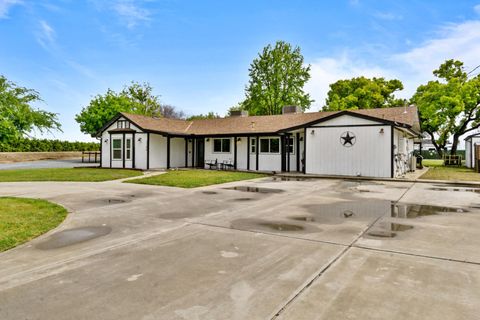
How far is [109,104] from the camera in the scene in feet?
112

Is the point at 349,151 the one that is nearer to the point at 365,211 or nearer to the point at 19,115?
the point at 365,211

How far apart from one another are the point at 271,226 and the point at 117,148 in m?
18.2

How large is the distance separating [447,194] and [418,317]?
9.42m

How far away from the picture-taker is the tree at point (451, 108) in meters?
27.0

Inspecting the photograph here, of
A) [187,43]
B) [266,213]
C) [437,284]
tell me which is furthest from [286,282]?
[187,43]

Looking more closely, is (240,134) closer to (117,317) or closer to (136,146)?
(136,146)

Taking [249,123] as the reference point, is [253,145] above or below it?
below

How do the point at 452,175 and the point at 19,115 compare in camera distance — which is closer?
the point at 19,115

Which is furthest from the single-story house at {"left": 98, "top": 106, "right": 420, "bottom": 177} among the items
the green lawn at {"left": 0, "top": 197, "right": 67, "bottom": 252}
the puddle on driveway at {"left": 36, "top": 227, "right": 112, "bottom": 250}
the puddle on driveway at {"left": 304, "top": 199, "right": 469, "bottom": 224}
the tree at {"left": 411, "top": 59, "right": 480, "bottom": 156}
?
the puddle on driveway at {"left": 36, "top": 227, "right": 112, "bottom": 250}

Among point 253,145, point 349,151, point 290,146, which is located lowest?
point 349,151

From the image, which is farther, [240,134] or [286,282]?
[240,134]

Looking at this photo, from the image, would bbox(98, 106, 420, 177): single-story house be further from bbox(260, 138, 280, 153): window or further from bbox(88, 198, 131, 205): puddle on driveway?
bbox(88, 198, 131, 205): puddle on driveway

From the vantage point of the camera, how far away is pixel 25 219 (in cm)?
643

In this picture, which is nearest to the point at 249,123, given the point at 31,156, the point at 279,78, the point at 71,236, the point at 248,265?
the point at 71,236
